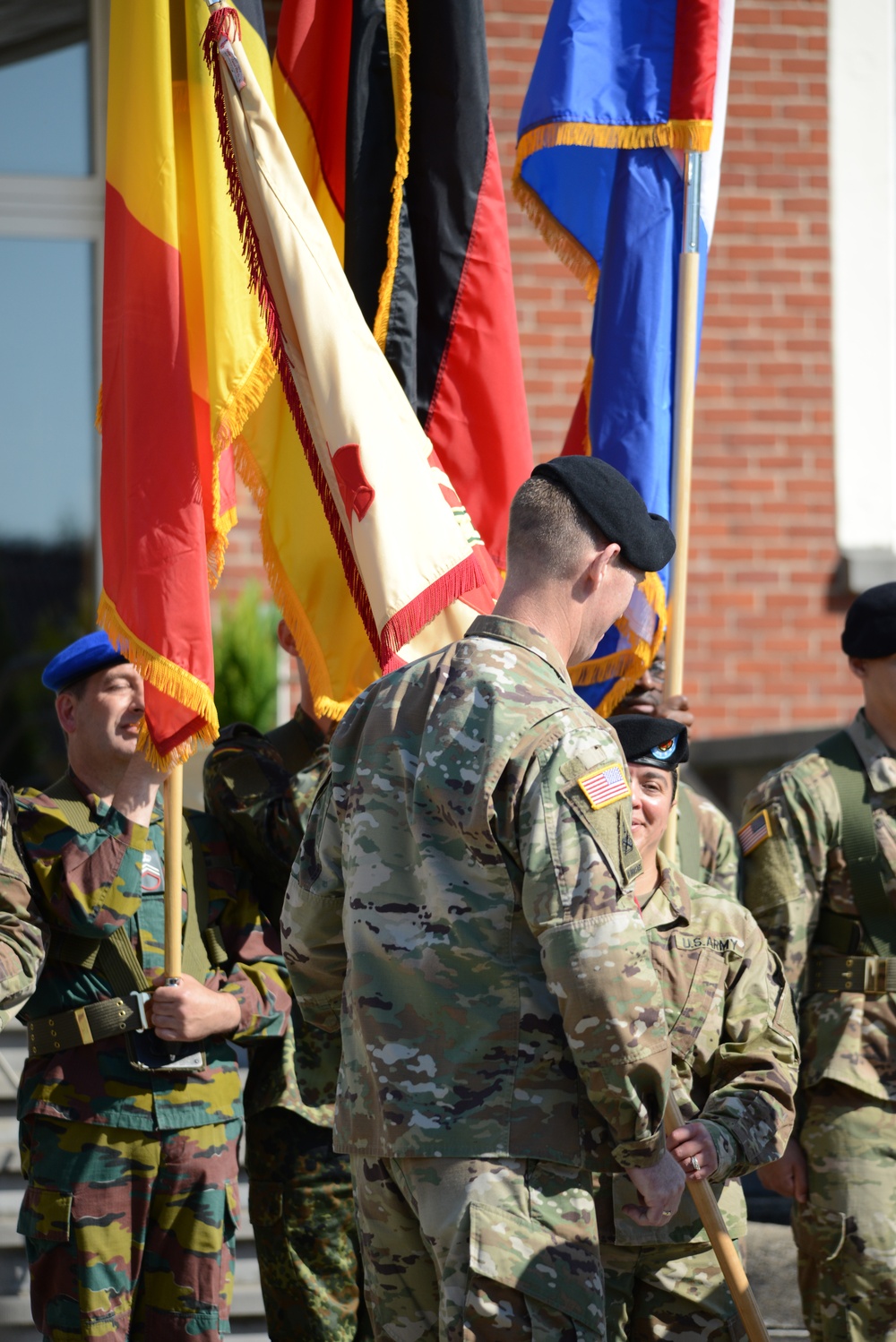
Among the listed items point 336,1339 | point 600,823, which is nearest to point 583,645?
point 600,823

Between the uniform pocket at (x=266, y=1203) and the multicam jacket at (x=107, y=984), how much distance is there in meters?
0.34

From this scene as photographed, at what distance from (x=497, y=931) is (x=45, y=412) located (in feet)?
20.7

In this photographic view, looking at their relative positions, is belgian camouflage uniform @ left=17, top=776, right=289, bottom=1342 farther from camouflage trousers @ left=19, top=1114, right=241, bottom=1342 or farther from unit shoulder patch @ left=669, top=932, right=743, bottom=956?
unit shoulder patch @ left=669, top=932, right=743, bottom=956

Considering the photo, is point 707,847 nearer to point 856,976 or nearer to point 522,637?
point 856,976

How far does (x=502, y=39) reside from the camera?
7.33 metres

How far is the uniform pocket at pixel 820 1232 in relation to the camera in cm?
372

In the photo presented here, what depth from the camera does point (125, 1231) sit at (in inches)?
139

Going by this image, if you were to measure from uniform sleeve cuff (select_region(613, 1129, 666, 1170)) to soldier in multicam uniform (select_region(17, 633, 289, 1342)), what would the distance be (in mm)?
1454

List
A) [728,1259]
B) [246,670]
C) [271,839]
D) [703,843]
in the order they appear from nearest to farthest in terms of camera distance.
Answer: [728,1259] < [271,839] < [703,843] < [246,670]

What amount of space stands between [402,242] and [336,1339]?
291cm

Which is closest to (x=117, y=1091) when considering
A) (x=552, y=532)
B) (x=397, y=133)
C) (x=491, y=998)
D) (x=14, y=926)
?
(x=14, y=926)

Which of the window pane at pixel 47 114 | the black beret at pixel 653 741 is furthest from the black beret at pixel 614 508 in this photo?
the window pane at pixel 47 114

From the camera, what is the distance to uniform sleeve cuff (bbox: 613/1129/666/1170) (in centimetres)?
240

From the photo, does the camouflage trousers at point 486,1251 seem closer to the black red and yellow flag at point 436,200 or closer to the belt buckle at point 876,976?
the belt buckle at point 876,976
